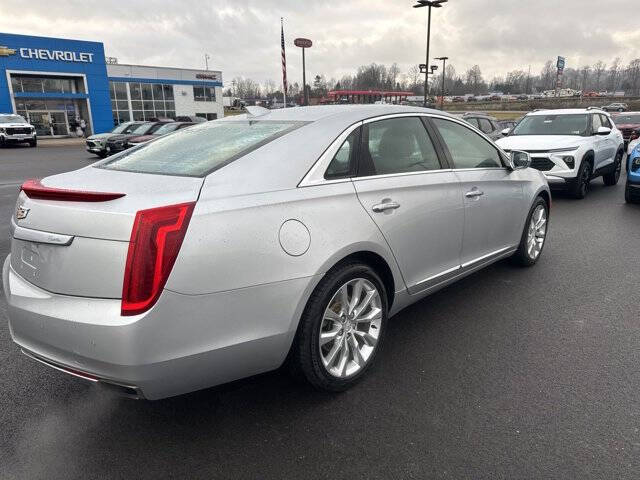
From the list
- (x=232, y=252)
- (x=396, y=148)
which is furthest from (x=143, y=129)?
(x=232, y=252)

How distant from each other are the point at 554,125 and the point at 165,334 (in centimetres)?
1043

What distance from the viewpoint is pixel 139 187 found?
2402 mm

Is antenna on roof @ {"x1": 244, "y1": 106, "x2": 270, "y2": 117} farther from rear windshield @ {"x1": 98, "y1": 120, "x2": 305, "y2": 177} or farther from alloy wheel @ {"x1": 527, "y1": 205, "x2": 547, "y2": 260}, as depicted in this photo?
alloy wheel @ {"x1": 527, "y1": 205, "x2": 547, "y2": 260}

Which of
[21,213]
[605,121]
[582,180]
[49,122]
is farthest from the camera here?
[49,122]

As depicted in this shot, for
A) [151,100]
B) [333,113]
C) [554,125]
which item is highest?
[151,100]

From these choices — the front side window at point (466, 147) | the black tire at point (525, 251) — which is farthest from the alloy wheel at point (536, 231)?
the front side window at point (466, 147)

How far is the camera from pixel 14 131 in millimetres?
28000

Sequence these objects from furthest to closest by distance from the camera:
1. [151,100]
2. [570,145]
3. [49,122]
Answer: [151,100] < [49,122] < [570,145]

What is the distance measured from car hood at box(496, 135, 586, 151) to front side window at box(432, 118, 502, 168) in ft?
17.8

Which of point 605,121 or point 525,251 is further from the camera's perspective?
point 605,121

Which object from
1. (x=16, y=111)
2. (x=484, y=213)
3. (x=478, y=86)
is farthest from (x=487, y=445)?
(x=478, y=86)

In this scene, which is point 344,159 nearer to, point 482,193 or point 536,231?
point 482,193

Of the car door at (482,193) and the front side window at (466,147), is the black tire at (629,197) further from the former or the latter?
the front side window at (466,147)

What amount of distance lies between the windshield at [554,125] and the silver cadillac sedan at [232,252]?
7.98 m
